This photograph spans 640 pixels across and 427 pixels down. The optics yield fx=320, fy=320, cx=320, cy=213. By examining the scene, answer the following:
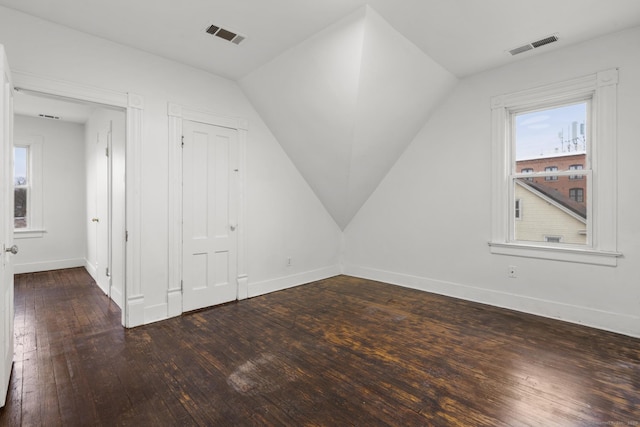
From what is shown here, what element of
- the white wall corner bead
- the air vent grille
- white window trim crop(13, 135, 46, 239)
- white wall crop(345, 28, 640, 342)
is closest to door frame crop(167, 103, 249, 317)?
the white wall corner bead

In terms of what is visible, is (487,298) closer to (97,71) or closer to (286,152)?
(286,152)

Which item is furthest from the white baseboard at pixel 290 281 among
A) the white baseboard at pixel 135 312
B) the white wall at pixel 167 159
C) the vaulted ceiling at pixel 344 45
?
the vaulted ceiling at pixel 344 45

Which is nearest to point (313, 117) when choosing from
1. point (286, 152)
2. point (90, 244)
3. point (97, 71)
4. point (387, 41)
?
point (286, 152)

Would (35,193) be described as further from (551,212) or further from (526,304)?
(551,212)

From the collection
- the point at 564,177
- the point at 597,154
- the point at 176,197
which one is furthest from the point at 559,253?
the point at 176,197

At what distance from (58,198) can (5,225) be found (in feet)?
15.1

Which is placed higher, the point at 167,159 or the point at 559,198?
the point at 167,159

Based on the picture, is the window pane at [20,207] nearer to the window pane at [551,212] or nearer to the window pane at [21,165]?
the window pane at [21,165]

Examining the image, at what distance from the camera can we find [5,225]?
1.95 meters

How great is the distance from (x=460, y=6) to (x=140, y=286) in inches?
146

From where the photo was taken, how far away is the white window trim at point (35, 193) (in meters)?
5.38

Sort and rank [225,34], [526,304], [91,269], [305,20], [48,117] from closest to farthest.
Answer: [305,20] → [225,34] → [526,304] → [91,269] → [48,117]

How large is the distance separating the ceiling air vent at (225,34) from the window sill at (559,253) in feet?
11.2

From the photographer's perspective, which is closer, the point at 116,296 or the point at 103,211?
the point at 116,296
